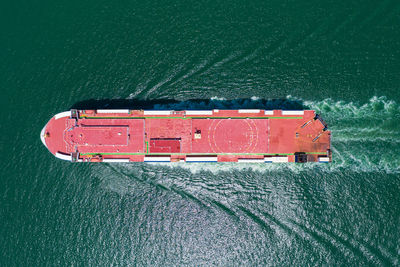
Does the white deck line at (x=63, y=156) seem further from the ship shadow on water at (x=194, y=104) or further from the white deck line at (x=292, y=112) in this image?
the white deck line at (x=292, y=112)

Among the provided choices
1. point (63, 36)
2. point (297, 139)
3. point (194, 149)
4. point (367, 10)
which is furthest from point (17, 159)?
point (367, 10)

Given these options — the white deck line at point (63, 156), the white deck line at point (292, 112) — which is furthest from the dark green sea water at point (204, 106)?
the white deck line at point (292, 112)

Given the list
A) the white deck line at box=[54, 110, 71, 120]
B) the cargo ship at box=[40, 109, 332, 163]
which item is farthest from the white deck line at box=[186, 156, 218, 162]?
the white deck line at box=[54, 110, 71, 120]

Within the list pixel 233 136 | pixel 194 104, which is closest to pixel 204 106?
pixel 194 104

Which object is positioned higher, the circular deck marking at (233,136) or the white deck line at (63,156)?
the circular deck marking at (233,136)

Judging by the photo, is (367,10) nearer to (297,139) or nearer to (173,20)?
(297,139)

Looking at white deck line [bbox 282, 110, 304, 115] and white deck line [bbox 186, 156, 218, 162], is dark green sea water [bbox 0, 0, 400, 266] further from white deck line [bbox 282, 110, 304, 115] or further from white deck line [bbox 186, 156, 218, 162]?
white deck line [bbox 282, 110, 304, 115]
